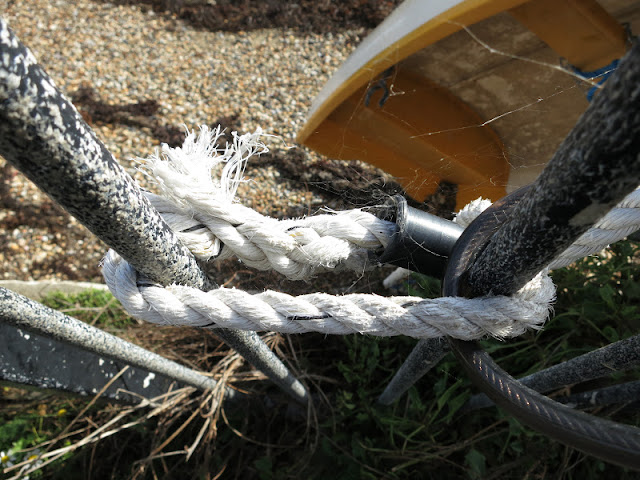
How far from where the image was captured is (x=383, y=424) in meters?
2.05

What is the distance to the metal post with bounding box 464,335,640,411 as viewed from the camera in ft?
3.24

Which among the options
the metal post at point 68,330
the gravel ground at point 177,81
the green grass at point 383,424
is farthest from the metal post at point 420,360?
the gravel ground at point 177,81

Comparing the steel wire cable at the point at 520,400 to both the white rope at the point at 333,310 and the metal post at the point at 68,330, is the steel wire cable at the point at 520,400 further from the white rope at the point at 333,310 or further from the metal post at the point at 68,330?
the metal post at the point at 68,330

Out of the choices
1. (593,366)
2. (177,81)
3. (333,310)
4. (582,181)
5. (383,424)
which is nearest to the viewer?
(582,181)

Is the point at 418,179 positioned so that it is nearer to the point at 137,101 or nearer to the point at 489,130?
the point at 489,130

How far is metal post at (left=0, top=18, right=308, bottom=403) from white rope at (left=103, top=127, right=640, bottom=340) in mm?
76

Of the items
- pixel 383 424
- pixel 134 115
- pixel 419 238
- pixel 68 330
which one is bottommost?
pixel 383 424

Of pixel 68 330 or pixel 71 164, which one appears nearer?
pixel 71 164

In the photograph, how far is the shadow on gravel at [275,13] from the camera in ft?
13.0

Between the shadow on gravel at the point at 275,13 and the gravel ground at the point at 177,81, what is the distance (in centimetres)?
1

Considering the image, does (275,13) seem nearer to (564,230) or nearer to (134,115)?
(134,115)

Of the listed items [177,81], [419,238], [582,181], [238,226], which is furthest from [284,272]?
[177,81]

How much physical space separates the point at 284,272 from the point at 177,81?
3.56m

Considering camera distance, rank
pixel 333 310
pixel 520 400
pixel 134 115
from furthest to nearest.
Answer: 1. pixel 134 115
2. pixel 333 310
3. pixel 520 400
